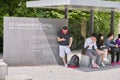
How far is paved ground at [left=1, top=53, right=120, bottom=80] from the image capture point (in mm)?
11922

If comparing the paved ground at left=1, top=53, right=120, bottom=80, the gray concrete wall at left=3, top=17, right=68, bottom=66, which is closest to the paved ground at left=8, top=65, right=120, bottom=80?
the paved ground at left=1, top=53, right=120, bottom=80

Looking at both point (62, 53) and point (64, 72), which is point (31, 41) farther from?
point (64, 72)

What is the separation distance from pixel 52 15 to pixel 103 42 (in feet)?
27.3

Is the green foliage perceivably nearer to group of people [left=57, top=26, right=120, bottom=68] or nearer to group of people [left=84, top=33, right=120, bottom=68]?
group of people [left=57, top=26, right=120, bottom=68]

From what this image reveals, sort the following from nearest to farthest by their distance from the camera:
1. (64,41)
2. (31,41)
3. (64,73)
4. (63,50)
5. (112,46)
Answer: (64,73) → (31,41) → (64,41) → (63,50) → (112,46)

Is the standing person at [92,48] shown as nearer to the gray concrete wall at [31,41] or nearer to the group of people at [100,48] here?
the group of people at [100,48]

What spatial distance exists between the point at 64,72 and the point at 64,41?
6.29 feet

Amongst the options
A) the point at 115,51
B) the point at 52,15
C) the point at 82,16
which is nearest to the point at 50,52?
the point at 115,51

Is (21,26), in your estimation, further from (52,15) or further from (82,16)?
(82,16)

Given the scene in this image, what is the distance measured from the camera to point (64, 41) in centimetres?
1459

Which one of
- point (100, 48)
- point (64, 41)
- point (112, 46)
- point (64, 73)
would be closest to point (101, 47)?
point (100, 48)

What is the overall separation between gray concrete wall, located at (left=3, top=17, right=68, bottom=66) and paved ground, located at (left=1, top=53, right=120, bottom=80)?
0.45m

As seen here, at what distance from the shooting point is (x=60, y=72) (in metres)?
13.1

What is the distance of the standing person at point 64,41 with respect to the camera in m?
14.6
